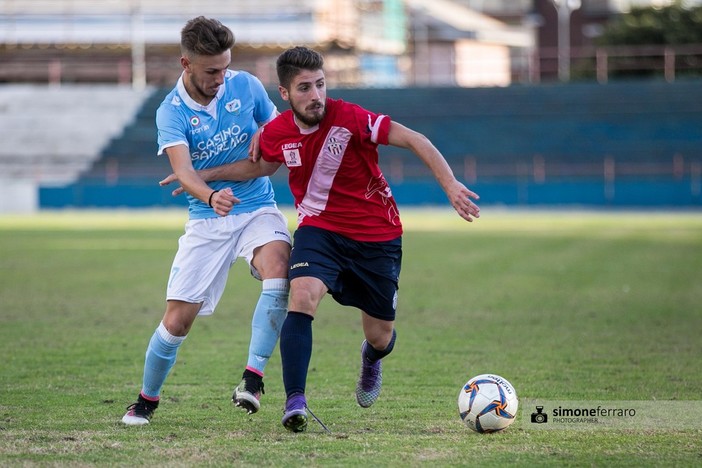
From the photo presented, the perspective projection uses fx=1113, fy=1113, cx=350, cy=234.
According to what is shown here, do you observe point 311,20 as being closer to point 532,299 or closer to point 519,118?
point 519,118

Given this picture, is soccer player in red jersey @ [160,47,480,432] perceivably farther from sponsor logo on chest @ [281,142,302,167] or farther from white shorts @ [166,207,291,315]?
white shorts @ [166,207,291,315]

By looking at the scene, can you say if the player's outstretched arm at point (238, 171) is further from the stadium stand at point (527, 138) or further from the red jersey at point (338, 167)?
the stadium stand at point (527, 138)

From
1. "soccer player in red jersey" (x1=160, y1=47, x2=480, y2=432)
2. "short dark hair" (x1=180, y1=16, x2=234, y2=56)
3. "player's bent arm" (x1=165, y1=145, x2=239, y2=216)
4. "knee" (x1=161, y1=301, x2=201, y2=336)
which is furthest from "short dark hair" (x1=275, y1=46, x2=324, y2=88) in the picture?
"knee" (x1=161, y1=301, x2=201, y2=336)

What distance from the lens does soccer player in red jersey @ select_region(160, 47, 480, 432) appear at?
5.80 m

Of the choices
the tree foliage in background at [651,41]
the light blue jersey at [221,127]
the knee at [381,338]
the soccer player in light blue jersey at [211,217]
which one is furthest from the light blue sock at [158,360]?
the tree foliage in background at [651,41]

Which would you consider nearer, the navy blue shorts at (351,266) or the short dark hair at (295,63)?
the short dark hair at (295,63)

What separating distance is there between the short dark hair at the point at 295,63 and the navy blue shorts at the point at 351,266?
85cm

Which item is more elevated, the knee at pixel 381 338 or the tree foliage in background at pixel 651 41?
the tree foliage in background at pixel 651 41

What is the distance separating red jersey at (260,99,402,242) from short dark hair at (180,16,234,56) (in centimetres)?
50

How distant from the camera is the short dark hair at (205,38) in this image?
19.7 feet

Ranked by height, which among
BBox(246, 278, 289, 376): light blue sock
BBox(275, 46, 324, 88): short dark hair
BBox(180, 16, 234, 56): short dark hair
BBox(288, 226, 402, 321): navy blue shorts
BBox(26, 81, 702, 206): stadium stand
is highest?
BBox(26, 81, 702, 206): stadium stand

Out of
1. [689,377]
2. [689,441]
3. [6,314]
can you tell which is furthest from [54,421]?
[6,314]

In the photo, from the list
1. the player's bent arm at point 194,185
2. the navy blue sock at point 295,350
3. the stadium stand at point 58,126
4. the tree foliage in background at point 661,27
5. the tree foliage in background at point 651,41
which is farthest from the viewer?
the tree foliage in background at point 661,27

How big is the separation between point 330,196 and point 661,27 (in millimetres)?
46789
